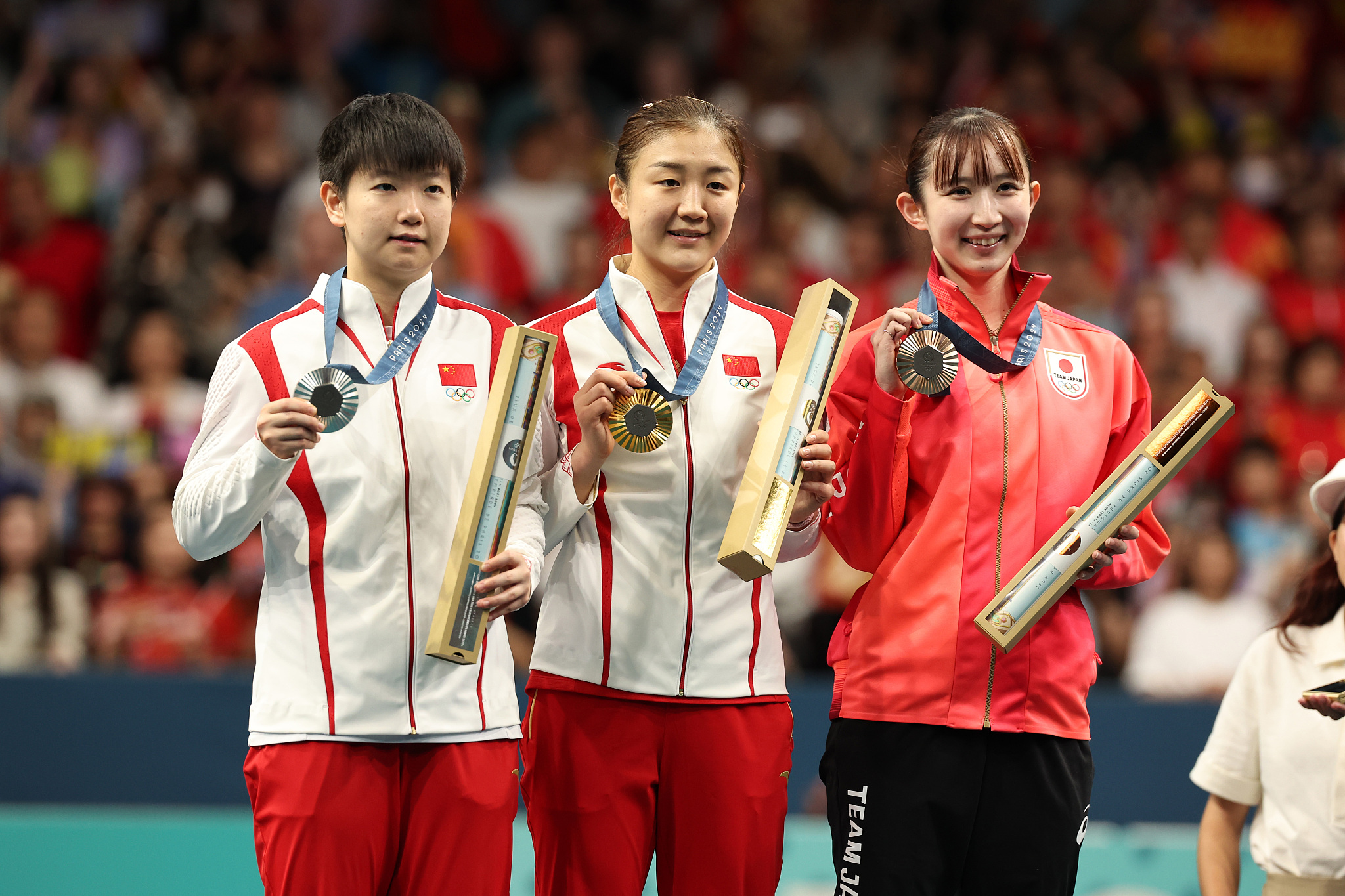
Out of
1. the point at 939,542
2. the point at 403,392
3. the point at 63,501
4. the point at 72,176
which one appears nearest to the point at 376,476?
the point at 403,392

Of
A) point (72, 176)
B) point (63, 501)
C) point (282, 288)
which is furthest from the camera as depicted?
point (72, 176)

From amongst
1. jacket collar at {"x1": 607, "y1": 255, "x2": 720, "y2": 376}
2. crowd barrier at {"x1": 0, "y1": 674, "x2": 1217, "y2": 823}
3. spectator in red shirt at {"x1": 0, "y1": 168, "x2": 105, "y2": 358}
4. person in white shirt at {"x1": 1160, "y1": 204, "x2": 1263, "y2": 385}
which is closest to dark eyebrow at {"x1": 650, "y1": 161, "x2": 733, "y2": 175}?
jacket collar at {"x1": 607, "y1": 255, "x2": 720, "y2": 376}

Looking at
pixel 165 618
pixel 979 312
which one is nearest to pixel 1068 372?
pixel 979 312

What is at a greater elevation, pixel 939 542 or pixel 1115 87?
pixel 1115 87

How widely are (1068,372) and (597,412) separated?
1012 mm

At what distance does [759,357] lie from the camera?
3.25m

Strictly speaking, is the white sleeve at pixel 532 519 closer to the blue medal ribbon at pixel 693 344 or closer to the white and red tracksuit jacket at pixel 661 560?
the white and red tracksuit jacket at pixel 661 560

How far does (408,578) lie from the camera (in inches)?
113

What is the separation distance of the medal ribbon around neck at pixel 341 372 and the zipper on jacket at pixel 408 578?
6 centimetres

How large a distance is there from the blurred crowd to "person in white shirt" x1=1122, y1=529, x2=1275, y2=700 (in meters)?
0.02

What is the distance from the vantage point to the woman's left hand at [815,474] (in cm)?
289

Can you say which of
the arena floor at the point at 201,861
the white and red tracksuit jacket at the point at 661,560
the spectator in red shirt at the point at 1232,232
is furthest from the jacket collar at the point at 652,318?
the spectator in red shirt at the point at 1232,232

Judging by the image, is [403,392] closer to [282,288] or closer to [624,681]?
[624,681]

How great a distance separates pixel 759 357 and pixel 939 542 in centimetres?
58
